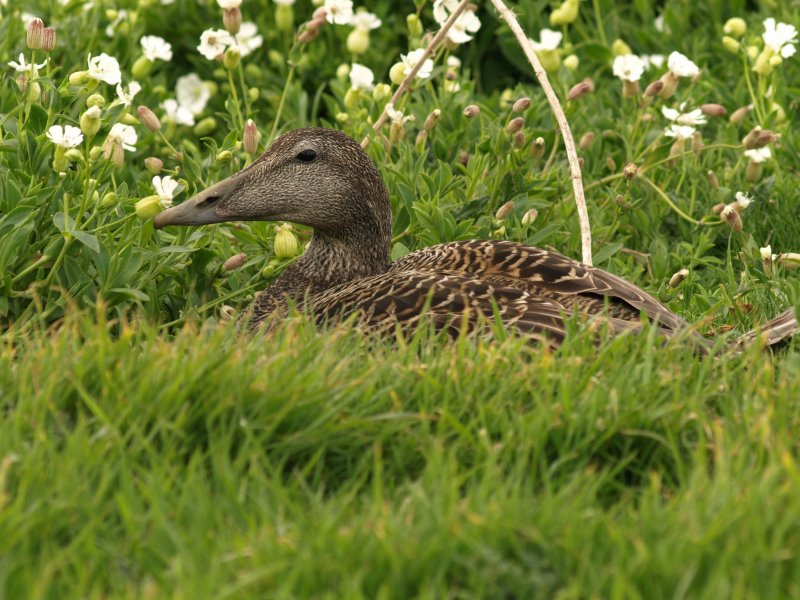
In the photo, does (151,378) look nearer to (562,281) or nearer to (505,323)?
(505,323)

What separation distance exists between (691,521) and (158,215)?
260 cm

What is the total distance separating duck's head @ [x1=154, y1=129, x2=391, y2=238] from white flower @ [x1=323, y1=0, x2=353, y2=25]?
1122mm

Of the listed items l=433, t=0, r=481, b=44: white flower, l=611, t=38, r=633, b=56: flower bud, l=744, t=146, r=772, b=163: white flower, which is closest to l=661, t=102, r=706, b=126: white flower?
l=744, t=146, r=772, b=163: white flower

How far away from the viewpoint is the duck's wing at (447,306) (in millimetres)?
4379

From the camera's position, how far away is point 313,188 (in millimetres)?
5285

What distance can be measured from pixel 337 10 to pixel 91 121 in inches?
76.5

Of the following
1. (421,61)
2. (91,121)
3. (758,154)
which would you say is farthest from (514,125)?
(91,121)

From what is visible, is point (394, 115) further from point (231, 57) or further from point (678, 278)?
point (678, 278)

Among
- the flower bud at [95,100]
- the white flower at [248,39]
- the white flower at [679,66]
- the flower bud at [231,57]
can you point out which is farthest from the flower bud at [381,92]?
the flower bud at [95,100]

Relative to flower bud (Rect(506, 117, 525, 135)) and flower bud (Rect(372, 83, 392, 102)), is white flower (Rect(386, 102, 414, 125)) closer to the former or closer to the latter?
flower bud (Rect(372, 83, 392, 102))

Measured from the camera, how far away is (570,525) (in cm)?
297

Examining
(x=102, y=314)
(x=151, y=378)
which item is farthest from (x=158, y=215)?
(x=151, y=378)

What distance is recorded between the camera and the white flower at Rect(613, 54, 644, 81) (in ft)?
20.3

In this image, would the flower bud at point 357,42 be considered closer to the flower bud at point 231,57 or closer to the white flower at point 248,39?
the white flower at point 248,39
